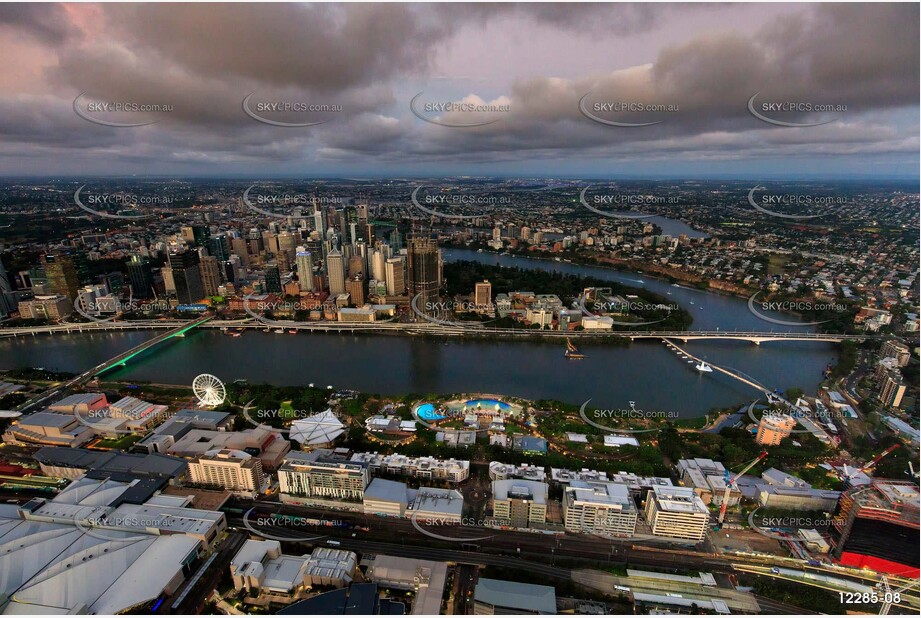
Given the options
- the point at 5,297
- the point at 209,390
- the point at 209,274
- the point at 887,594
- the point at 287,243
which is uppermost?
the point at 287,243

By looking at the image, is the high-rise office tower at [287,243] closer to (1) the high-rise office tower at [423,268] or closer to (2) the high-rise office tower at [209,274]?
(2) the high-rise office tower at [209,274]

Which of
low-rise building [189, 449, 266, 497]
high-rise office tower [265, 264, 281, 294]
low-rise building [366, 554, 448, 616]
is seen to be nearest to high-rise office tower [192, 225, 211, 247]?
high-rise office tower [265, 264, 281, 294]

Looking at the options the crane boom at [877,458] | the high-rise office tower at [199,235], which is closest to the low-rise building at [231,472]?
the crane boom at [877,458]

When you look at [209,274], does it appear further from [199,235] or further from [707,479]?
[707,479]

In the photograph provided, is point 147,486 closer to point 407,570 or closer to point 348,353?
point 407,570

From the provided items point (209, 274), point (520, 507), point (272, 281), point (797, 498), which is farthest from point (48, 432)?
point (797, 498)

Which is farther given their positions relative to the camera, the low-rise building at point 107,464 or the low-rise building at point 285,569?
the low-rise building at point 107,464

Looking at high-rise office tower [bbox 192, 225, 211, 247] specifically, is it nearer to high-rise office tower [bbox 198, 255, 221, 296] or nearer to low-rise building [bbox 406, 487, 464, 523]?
high-rise office tower [bbox 198, 255, 221, 296]
